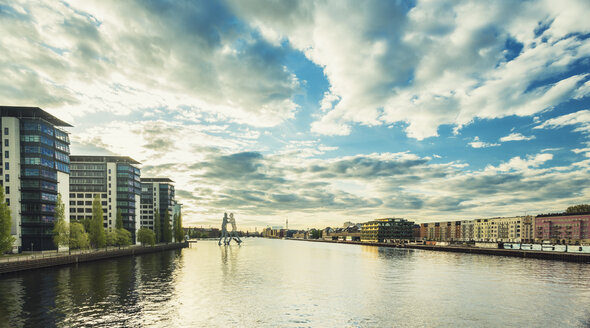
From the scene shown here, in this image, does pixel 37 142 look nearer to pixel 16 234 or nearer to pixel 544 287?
pixel 16 234

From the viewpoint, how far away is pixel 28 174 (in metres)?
122

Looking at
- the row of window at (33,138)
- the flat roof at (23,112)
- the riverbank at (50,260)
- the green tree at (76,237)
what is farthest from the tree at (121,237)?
the flat roof at (23,112)

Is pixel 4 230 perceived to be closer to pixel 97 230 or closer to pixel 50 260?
pixel 50 260

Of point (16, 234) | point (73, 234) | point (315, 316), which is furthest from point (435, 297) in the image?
point (16, 234)

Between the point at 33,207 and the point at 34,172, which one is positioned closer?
the point at 33,207

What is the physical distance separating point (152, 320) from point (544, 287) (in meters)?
64.8

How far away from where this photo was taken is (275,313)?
45.3 meters

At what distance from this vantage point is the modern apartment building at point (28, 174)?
118750mm

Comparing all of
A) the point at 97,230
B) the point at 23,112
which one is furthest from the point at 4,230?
the point at 23,112

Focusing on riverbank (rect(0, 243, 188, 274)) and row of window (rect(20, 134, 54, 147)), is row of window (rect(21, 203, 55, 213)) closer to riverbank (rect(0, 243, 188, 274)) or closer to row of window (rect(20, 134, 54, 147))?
row of window (rect(20, 134, 54, 147))

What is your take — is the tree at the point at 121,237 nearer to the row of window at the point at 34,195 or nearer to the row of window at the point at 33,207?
the row of window at the point at 33,207

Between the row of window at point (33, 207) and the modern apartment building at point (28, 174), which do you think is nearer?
the modern apartment building at point (28, 174)

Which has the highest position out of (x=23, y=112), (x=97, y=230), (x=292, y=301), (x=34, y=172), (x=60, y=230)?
(x=23, y=112)

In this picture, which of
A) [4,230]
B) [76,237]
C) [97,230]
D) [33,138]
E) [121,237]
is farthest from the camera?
[121,237]
